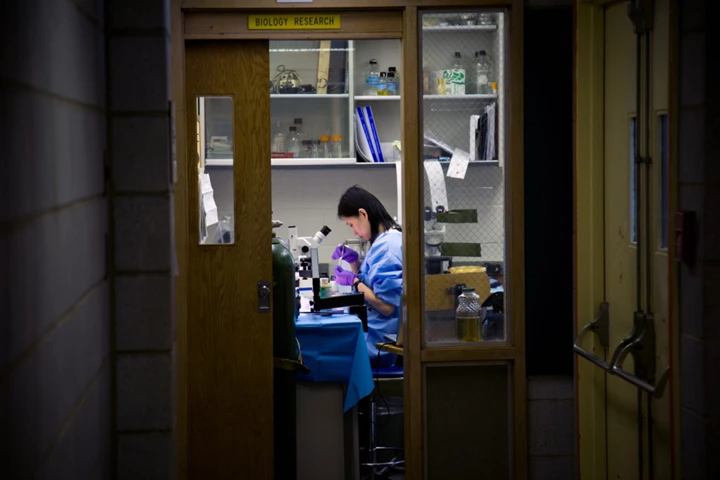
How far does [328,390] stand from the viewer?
13.5 feet

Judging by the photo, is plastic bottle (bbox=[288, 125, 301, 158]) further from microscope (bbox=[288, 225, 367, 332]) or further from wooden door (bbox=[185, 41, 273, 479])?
wooden door (bbox=[185, 41, 273, 479])

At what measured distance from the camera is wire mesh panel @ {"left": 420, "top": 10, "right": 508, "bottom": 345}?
3.54 metres

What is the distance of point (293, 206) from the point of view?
19.6 feet

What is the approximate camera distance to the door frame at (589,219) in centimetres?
316

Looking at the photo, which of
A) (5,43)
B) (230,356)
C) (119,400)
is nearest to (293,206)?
(230,356)

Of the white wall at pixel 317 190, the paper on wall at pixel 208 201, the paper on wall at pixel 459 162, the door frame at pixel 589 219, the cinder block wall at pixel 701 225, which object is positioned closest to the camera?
the cinder block wall at pixel 701 225

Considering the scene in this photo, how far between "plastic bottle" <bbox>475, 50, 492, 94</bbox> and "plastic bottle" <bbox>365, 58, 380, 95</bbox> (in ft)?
6.79

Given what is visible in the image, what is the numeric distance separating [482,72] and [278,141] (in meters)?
2.32

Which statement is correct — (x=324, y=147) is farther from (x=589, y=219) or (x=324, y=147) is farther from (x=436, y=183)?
(x=589, y=219)

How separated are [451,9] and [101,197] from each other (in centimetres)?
179

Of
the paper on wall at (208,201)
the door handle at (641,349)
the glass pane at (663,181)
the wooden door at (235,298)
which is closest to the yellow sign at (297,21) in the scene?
the wooden door at (235,298)

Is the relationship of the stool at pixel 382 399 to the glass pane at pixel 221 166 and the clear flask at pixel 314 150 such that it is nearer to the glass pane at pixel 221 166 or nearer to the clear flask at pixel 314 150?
the glass pane at pixel 221 166

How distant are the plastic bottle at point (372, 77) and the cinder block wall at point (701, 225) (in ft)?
11.2

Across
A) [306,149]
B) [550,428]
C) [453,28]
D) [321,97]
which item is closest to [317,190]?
[306,149]
